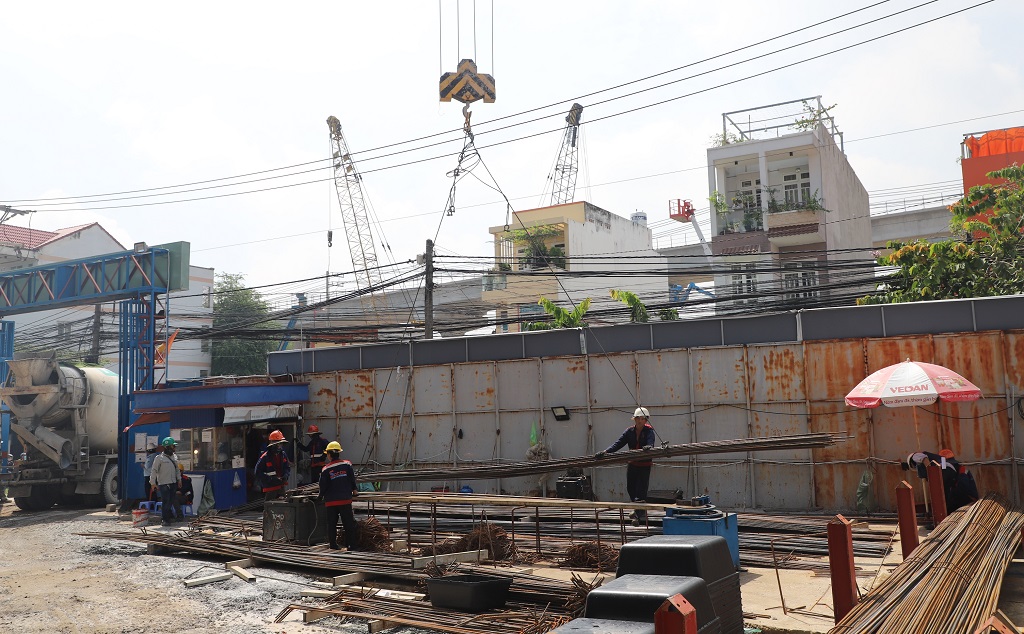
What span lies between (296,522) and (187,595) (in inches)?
114

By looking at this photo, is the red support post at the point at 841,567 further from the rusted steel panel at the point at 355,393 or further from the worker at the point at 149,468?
the rusted steel panel at the point at 355,393

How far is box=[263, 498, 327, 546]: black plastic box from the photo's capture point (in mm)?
12773

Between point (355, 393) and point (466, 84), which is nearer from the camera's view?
point (355, 393)

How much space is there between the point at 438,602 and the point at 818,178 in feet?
99.6

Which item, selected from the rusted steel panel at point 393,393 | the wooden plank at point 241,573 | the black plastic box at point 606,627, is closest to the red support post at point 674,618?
the black plastic box at point 606,627

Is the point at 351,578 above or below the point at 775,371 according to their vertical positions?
below

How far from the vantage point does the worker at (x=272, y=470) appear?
15.7 m

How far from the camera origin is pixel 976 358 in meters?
14.1

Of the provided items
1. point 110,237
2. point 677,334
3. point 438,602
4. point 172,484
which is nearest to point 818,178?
point 677,334

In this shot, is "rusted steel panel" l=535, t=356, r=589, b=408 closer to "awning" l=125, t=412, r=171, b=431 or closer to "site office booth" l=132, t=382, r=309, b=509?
"site office booth" l=132, t=382, r=309, b=509

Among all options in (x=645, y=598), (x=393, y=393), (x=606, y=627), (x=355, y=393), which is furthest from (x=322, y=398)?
(x=606, y=627)

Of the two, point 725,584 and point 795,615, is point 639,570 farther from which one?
point 795,615

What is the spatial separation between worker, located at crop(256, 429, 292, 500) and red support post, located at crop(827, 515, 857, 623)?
11.6m

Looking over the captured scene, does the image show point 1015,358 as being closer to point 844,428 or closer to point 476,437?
point 844,428
